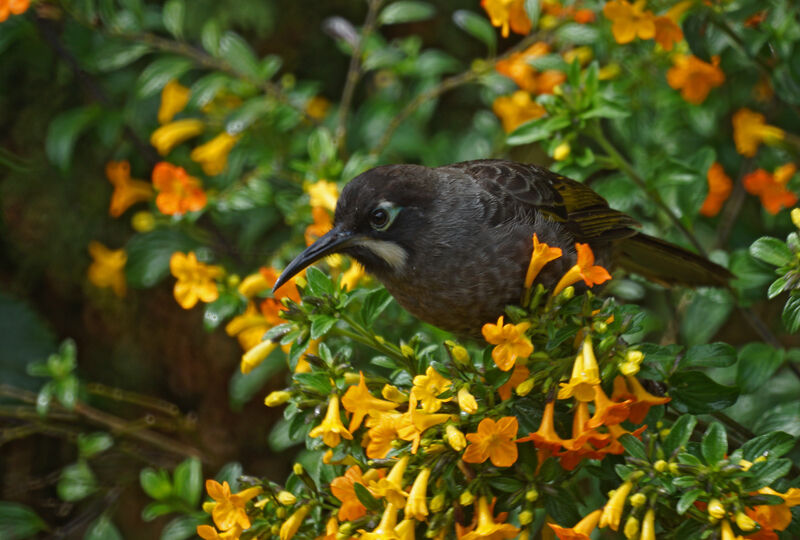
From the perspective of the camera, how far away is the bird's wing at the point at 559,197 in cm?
291

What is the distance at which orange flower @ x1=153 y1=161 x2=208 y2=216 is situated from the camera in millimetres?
3189

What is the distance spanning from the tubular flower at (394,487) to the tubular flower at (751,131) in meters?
2.24

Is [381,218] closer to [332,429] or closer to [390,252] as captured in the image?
[390,252]

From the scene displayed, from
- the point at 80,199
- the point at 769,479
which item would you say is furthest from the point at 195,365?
the point at 769,479

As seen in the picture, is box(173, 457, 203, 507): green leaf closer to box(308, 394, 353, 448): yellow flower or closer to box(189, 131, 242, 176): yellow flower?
box(308, 394, 353, 448): yellow flower

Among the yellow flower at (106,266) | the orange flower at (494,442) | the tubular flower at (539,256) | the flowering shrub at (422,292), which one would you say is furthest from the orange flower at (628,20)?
the yellow flower at (106,266)

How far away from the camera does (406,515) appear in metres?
1.95

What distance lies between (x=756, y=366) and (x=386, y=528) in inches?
53.3

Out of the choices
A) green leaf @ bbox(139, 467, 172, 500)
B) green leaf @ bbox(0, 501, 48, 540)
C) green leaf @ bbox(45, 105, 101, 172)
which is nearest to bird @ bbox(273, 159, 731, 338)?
green leaf @ bbox(139, 467, 172, 500)

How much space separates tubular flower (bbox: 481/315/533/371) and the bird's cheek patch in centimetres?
77

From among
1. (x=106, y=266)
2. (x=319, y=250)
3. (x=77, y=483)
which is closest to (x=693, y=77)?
(x=319, y=250)

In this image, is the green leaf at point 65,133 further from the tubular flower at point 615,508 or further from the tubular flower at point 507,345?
the tubular flower at point 615,508

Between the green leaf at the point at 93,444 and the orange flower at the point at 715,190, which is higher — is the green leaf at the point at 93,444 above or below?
below

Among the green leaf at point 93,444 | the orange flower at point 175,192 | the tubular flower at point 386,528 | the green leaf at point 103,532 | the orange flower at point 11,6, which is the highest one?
the orange flower at point 11,6
